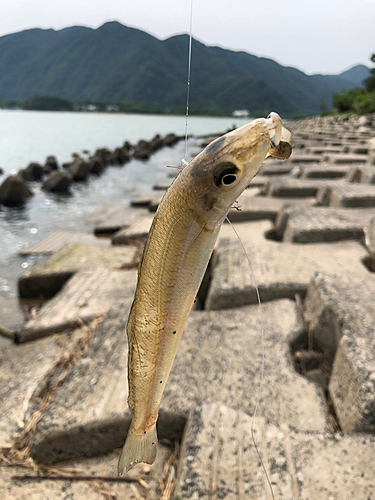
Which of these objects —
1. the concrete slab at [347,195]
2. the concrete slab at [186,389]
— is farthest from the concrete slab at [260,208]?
the concrete slab at [186,389]

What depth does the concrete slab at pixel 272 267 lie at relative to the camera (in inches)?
82.7

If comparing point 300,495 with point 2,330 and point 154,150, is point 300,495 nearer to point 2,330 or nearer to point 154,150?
point 2,330

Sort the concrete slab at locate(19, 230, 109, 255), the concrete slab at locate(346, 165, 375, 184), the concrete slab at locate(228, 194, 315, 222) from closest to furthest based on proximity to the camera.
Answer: the concrete slab at locate(228, 194, 315, 222) → the concrete slab at locate(346, 165, 375, 184) → the concrete slab at locate(19, 230, 109, 255)

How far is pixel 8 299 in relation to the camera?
11.7 feet

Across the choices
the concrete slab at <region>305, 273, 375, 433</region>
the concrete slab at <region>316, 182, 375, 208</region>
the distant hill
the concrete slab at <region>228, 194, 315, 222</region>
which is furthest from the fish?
the distant hill

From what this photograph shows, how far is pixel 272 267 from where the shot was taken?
2.33 m

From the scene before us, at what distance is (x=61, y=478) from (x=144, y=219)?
4183mm

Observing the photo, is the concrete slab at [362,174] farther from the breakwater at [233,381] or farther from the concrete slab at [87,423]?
the concrete slab at [87,423]

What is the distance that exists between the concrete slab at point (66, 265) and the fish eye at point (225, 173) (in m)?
3.02

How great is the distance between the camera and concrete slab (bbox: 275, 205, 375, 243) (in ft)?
9.24

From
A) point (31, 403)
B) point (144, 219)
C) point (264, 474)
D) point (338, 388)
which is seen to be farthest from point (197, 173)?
point (144, 219)

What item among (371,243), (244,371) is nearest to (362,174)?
(371,243)

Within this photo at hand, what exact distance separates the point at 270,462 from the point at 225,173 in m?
1.00

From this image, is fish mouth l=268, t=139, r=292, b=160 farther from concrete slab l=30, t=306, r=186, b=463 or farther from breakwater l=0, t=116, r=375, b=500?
concrete slab l=30, t=306, r=186, b=463
